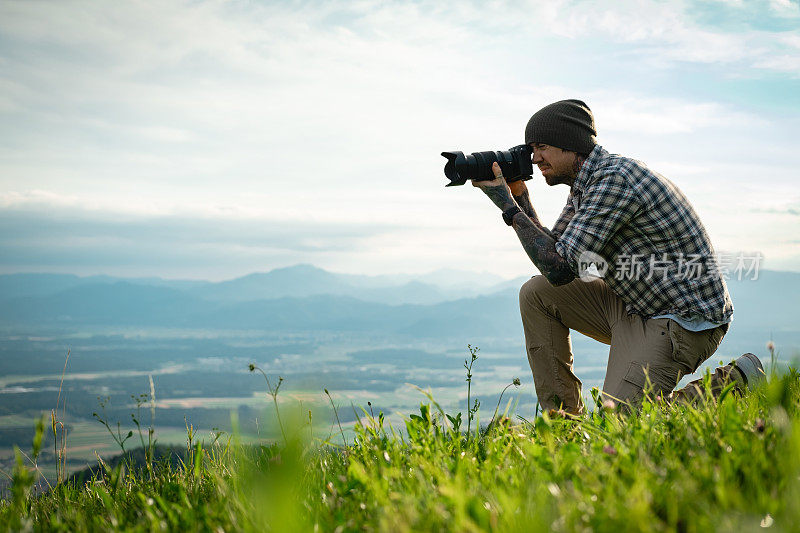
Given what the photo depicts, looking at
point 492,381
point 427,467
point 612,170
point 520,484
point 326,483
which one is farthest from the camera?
point 492,381

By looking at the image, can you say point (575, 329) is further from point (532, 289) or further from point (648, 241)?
point (648, 241)

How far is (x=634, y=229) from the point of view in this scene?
3738mm

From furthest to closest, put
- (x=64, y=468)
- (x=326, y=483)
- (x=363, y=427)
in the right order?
(x=64, y=468) → (x=363, y=427) → (x=326, y=483)

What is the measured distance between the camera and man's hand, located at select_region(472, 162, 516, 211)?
13.4 ft

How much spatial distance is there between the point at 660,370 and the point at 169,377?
611ft

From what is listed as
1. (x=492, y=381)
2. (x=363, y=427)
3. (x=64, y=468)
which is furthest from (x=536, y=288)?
(x=492, y=381)

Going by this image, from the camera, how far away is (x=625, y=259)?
3.80 meters

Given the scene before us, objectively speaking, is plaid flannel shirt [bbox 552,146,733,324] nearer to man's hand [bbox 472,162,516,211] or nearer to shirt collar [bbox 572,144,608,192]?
shirt collar [bbox 572,144,608,192]

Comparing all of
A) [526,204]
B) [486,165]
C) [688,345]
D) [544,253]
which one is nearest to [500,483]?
[544,253]

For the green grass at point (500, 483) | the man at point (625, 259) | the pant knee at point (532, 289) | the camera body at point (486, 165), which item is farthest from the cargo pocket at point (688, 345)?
the camera body at point (486, 165)

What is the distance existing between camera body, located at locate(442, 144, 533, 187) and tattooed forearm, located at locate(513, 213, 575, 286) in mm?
472

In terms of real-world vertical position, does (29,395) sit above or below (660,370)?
below

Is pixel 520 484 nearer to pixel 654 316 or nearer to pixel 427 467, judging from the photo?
pixel 427 467

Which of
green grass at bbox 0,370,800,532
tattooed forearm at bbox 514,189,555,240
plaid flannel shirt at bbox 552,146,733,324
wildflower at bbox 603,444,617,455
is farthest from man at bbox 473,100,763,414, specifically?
wildflower at bbox 603,444,617,455
